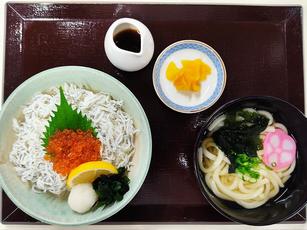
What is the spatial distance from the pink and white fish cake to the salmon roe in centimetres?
75

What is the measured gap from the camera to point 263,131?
1871 millimetres

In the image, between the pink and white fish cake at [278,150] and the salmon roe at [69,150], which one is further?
the pink and white fish cake at [278,150]

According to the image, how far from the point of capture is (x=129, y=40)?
1.85 metres

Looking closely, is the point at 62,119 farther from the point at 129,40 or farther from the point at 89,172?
Result: the point at 129,40

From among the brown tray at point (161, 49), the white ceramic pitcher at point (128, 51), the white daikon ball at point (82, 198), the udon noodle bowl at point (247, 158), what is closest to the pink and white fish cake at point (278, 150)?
the udon noodle bowl at point (247, 158)

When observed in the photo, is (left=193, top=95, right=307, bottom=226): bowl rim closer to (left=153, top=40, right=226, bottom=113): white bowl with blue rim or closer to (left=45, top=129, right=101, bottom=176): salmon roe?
(left=153, top=40, right=226, bottom=113): white bowl with blue rim

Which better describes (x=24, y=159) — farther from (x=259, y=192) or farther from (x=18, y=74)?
(x=259, y=192)

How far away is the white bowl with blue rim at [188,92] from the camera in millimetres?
1944

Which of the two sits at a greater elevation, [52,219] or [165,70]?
[165,70]

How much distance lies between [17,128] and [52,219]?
425 millimetres

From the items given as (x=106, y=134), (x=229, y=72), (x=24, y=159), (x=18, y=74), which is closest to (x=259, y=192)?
(x=229, y=72)

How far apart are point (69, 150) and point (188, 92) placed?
623mm

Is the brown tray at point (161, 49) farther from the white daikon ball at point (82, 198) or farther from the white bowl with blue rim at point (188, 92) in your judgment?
the white daikon ball at point (82, 198)

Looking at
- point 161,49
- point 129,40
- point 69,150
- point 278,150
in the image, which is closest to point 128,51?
point 129,40
